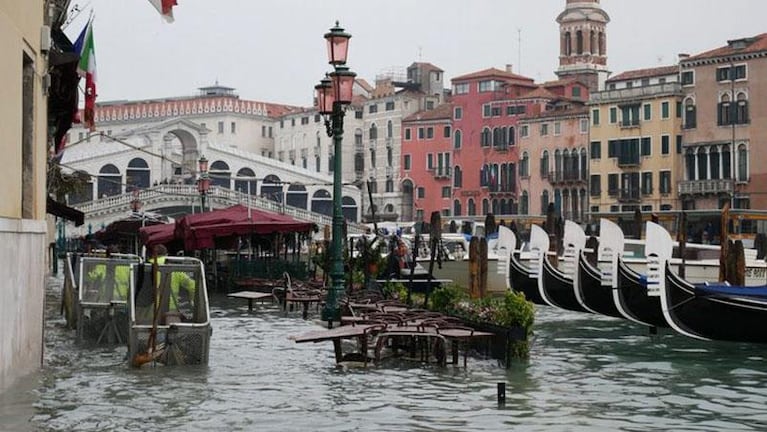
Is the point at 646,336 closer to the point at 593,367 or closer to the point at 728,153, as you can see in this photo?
the point at 593,367

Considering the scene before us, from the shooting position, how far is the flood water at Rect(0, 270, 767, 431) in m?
8.98

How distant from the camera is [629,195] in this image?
60188 millimetres

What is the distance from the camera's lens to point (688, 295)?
51.8 feet

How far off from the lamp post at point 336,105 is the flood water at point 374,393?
139 centimetres

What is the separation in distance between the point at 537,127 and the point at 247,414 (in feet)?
190

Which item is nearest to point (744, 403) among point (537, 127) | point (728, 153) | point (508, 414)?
point (508, 414)

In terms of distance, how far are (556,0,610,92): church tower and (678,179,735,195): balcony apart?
19.1 metres

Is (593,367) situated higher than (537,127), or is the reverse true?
(537,127)

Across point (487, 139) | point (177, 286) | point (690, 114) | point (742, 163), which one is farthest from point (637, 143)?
point (177, 286)

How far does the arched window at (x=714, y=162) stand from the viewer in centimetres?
5549

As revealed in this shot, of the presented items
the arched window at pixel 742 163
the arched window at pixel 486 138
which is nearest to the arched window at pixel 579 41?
the arched window at pixel 486 138

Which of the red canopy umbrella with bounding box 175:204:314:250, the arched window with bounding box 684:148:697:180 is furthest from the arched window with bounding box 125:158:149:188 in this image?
the red canopy umbrella with bounding box 175:204:314:250

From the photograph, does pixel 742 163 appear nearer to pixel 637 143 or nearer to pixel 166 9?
pixel 637 143

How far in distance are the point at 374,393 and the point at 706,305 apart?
6.28 m
